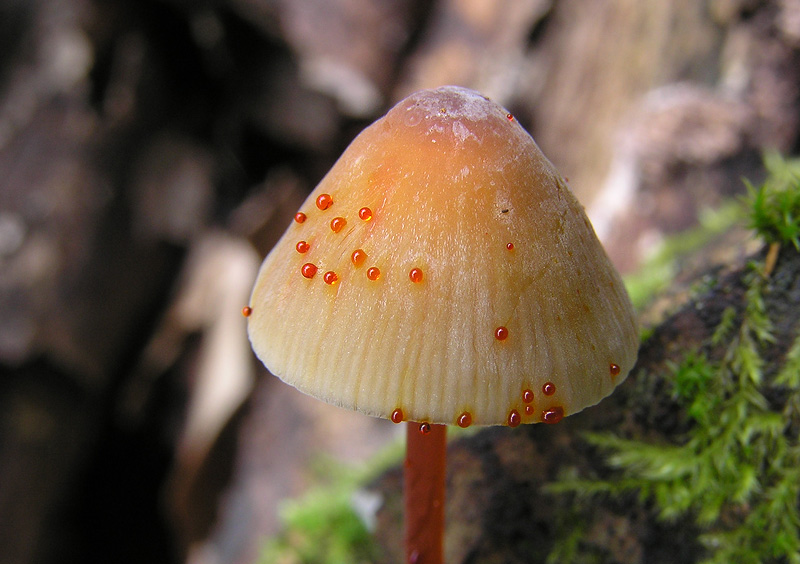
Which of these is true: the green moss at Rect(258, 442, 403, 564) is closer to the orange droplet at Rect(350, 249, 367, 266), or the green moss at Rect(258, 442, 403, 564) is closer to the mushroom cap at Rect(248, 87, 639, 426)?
the mushroom cap at Rect(248, 87, 639, 426)

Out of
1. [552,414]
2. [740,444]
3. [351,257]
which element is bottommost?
[552,414]

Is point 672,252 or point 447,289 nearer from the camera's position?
point 447,289

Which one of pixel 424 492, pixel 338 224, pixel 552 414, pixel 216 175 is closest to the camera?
pixel 552 414

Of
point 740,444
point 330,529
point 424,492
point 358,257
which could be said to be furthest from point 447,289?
point 330,529

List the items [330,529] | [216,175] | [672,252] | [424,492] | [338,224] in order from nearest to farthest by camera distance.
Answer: [338,224]
[424,492]
[330,529]
[672,252]
[216,175]

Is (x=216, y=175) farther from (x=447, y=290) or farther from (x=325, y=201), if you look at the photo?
(x=447, y=290)

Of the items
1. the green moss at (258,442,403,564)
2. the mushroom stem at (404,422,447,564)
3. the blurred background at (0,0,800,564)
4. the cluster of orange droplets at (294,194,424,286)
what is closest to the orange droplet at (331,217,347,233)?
the cluster of orange droplets at (294,194,424,286)

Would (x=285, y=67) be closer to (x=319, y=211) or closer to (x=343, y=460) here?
(x=343, y=460)
